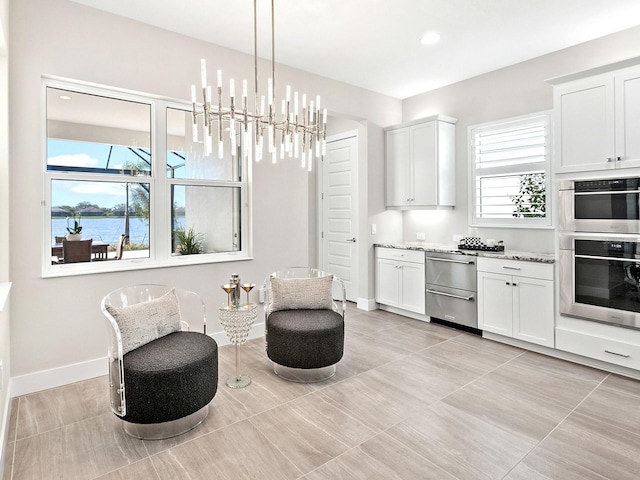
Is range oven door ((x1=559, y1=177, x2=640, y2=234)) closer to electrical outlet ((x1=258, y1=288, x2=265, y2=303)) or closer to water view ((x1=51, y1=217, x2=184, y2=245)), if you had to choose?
electrical outlet ((x1=258, y1=288, x2=265, y2=303))

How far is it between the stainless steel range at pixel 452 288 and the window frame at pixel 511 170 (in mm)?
644

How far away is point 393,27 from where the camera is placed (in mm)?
3469

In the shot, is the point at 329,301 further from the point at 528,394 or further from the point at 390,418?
the point at 528,394

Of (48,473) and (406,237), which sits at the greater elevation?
(406,237)

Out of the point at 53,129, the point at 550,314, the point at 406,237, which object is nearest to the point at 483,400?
the point at 550,314

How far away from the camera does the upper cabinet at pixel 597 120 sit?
3021 millimetres

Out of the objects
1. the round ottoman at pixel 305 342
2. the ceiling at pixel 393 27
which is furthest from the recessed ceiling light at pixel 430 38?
the round ottoman at pixel 305 342

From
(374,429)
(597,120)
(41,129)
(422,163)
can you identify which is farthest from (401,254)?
(41,129)

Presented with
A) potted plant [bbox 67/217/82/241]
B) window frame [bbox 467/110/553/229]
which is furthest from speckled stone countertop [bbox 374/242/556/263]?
potted plant [bbox 67/217/82/241]

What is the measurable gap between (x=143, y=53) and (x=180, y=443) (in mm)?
3116

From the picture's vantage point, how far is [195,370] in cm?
235

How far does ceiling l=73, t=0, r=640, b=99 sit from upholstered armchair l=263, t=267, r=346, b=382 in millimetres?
2257

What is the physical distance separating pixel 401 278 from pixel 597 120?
2.60 m

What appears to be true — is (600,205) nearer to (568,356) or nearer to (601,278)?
(601,278)
